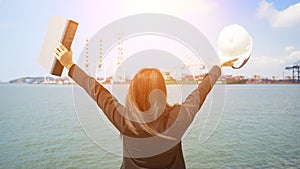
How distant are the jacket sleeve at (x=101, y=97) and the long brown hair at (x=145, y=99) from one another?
6 cm

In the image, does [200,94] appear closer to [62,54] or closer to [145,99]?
[145,99]

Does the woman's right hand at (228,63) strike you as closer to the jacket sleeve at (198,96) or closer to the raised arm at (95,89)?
the jacket sleeve at (198,96)

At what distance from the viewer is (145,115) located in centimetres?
141

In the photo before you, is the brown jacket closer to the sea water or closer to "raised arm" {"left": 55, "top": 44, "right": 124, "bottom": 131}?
"raised arm" {"left": 55, "top": 44, "right": 124, "bottom": 131}

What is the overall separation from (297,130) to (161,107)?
17681 millimetres

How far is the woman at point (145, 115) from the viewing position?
4.61 feet

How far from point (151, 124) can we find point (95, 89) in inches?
14.5

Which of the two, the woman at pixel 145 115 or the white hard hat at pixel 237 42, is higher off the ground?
the white hard hat at pixel 237 42

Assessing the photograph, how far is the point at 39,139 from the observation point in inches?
566

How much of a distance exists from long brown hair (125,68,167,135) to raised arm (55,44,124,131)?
0.06 meters

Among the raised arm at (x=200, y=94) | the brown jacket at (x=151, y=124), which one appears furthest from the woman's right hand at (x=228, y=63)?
the brown jacket at (x=151, y=124)

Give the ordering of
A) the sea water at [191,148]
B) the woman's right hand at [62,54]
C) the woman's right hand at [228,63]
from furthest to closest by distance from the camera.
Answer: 1. the sea water at [191,148]
2. the woman's right hand at [228,63]
3. the woman's right hand at [62,54]

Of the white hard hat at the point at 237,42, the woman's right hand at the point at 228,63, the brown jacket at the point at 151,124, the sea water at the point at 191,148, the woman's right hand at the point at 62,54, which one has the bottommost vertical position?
the sea water at the point at 191,148

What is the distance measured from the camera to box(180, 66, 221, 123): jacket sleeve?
4.89 ft
